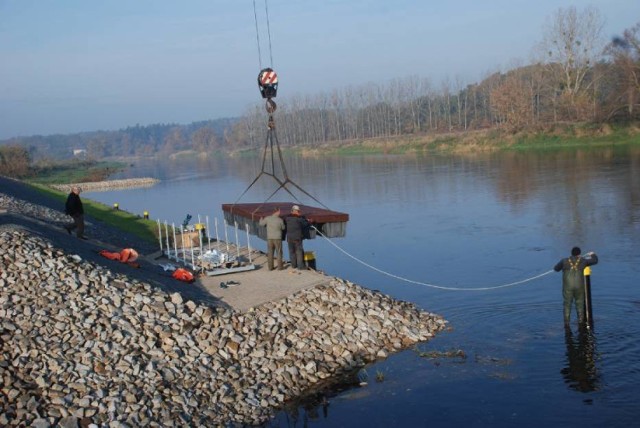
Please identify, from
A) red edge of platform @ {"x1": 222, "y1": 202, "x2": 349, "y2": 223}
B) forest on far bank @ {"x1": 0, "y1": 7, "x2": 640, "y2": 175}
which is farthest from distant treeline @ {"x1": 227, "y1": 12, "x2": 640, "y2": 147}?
red edge of platform @ {"x1": 222, "y1": 202, "x2": 349, "y2": 223}

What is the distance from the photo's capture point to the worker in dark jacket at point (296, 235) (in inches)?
693

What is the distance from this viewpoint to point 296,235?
1762 centimetres

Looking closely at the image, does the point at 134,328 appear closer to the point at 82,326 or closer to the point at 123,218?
the point at 82,326

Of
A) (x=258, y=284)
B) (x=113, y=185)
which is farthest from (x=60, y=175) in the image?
(x=258, y=284)

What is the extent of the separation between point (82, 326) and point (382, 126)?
371 feet

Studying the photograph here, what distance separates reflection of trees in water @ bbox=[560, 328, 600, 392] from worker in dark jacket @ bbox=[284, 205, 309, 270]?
6.77 metres

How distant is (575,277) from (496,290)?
4211mm

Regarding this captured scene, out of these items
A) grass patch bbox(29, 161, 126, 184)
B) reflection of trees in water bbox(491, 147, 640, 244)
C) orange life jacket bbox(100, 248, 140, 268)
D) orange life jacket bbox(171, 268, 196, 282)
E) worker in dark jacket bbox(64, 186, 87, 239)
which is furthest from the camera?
grass patch bbox(29, 161, 126, 184)

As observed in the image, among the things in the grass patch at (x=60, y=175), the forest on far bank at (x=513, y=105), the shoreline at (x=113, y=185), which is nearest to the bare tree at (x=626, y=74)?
the forest on far bank at (x=513, y=105)

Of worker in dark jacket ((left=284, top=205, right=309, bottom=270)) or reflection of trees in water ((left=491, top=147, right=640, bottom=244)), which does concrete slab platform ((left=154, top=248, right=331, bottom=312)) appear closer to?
worker in dark jacket ((left=284, top=205, right=309, bottom=270))

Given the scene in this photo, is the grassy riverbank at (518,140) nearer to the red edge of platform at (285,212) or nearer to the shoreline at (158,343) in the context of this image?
the red edge of platform at (285,212)

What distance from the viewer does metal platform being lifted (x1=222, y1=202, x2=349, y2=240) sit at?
18.9 meters

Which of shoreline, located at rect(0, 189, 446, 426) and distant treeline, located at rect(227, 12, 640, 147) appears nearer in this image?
shoreline, located at rect(0, 189, 446, 426)

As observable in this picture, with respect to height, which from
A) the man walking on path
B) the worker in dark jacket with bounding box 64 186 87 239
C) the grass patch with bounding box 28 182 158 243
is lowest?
the grass patch with bounding box 28 182 158 243
